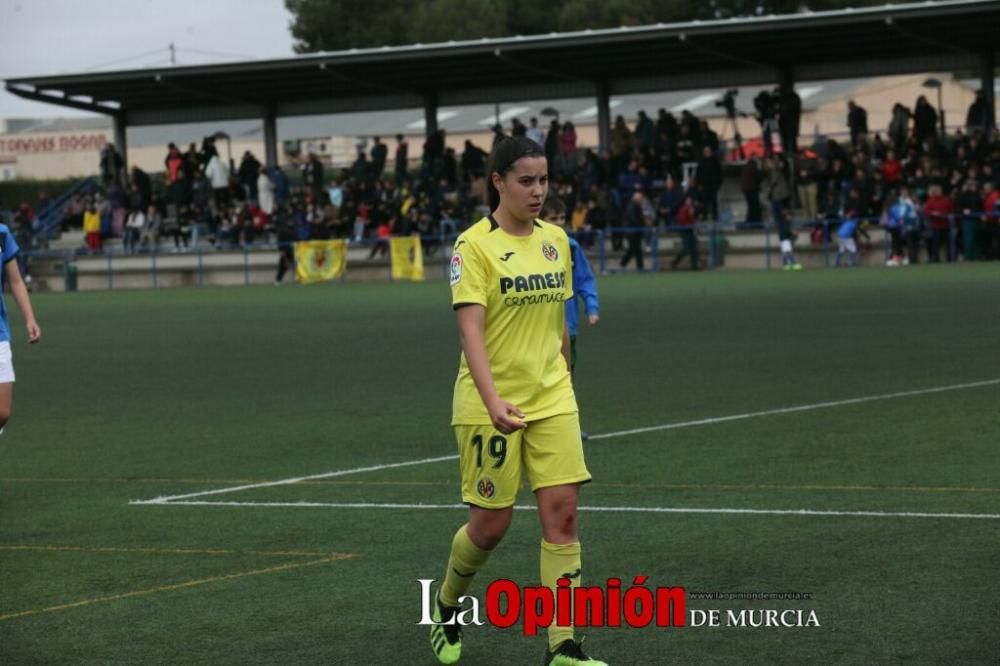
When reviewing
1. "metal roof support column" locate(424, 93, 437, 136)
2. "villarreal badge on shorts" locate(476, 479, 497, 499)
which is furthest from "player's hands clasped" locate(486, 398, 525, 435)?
"metal roof support column" locate(424, 93, 437, 136)

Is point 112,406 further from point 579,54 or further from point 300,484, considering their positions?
point 579,54

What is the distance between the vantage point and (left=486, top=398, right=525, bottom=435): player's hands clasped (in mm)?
6207

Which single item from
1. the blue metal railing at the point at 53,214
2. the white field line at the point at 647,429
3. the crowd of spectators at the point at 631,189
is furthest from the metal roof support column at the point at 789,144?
the white field line at the point at 647,429

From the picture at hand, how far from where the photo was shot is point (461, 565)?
22.3 ft

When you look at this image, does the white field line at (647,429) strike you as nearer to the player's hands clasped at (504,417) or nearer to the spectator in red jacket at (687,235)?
the player's hands clasped at (504,417)

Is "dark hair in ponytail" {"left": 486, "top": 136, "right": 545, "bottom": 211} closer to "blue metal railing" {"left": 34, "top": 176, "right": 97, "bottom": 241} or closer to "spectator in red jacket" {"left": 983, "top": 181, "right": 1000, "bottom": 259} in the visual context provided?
"spectator in red jacket" {"left": 983, "top": 181, "right": 1000, "bottom": 259}

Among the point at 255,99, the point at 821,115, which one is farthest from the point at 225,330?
the point at 821,115

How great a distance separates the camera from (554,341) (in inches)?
263

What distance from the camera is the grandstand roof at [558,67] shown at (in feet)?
142

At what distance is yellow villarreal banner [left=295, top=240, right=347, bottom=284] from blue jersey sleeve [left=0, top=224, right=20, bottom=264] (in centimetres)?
3588

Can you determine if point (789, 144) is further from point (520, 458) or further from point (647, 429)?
point (520, 458)

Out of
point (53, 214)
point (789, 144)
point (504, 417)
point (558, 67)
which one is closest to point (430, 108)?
point (558, 67)

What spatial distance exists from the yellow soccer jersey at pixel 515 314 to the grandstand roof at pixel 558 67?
35454mm

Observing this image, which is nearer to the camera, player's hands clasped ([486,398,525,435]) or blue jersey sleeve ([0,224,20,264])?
player's hands clasped ([486,398,525,435])
